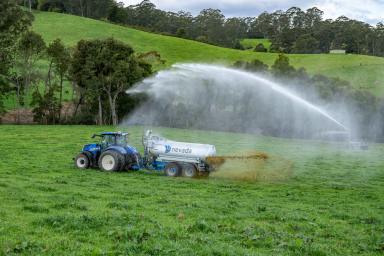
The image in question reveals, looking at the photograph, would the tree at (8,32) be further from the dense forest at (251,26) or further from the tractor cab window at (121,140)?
the dense forest at (251,26)

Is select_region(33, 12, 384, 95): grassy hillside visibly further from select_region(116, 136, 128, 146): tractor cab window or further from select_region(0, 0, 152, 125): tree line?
select_region(116, 136, 128, 146): tractor cab window

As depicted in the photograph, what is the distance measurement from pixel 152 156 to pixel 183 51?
272 ft

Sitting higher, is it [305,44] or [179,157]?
[305,44]

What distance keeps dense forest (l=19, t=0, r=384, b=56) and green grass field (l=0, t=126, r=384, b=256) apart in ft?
382

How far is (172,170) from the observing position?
85.5 feet

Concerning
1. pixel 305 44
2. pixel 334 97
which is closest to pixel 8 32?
pixel 334 97

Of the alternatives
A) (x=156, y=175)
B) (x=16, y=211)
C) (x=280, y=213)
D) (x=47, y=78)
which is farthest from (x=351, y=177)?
(x=47, y=78)

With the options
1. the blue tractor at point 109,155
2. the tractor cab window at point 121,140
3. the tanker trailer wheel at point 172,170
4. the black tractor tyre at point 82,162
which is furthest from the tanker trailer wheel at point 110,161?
the tanker trailer wheel at point 172,170

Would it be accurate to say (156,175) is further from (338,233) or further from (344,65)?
(344,65)

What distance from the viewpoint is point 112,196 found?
62.4ft

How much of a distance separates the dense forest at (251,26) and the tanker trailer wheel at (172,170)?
114793 mm

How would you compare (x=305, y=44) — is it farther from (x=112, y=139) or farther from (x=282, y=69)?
(x=112, y=139)

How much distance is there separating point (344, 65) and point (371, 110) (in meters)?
38.4

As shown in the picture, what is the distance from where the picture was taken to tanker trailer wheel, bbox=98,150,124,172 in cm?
2633
